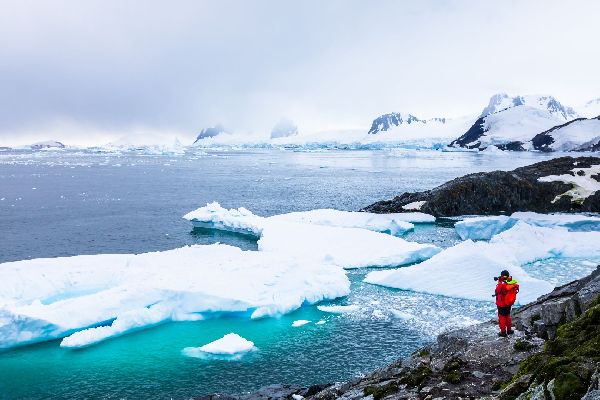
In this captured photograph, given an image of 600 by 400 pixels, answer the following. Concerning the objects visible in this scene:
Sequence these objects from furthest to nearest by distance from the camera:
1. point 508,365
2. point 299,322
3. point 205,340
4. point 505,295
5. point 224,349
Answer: point 299,322, point 205,340, point 224,349, point 505,295, point 508,365

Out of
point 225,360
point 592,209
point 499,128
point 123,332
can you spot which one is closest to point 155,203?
point 123,332

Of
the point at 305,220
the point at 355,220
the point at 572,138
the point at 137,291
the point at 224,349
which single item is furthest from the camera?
the point at 572,138

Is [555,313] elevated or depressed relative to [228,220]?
elevated

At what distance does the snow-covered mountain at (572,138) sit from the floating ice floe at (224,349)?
153243mm

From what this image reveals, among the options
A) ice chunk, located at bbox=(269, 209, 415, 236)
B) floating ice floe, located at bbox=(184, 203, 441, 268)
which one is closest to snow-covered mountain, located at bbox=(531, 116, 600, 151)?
ice chunk, located at bbox=(269, 209, 415, 236)

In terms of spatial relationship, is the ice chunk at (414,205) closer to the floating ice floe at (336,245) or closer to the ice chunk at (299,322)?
the floating ice floe at (336,245)

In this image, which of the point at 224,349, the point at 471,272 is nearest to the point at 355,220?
the point at 471,272

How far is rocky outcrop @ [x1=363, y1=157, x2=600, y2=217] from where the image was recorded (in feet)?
156

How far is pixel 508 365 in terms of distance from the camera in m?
11.3

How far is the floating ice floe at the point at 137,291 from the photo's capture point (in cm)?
1900

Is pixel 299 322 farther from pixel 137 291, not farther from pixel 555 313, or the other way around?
pixel 555 313

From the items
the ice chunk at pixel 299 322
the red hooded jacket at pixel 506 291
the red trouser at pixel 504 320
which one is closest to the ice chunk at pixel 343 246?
the ice chunk at pixel 299 322

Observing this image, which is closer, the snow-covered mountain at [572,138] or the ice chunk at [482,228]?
the ice chunk at [482,228]

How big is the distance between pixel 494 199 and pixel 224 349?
38.4m
